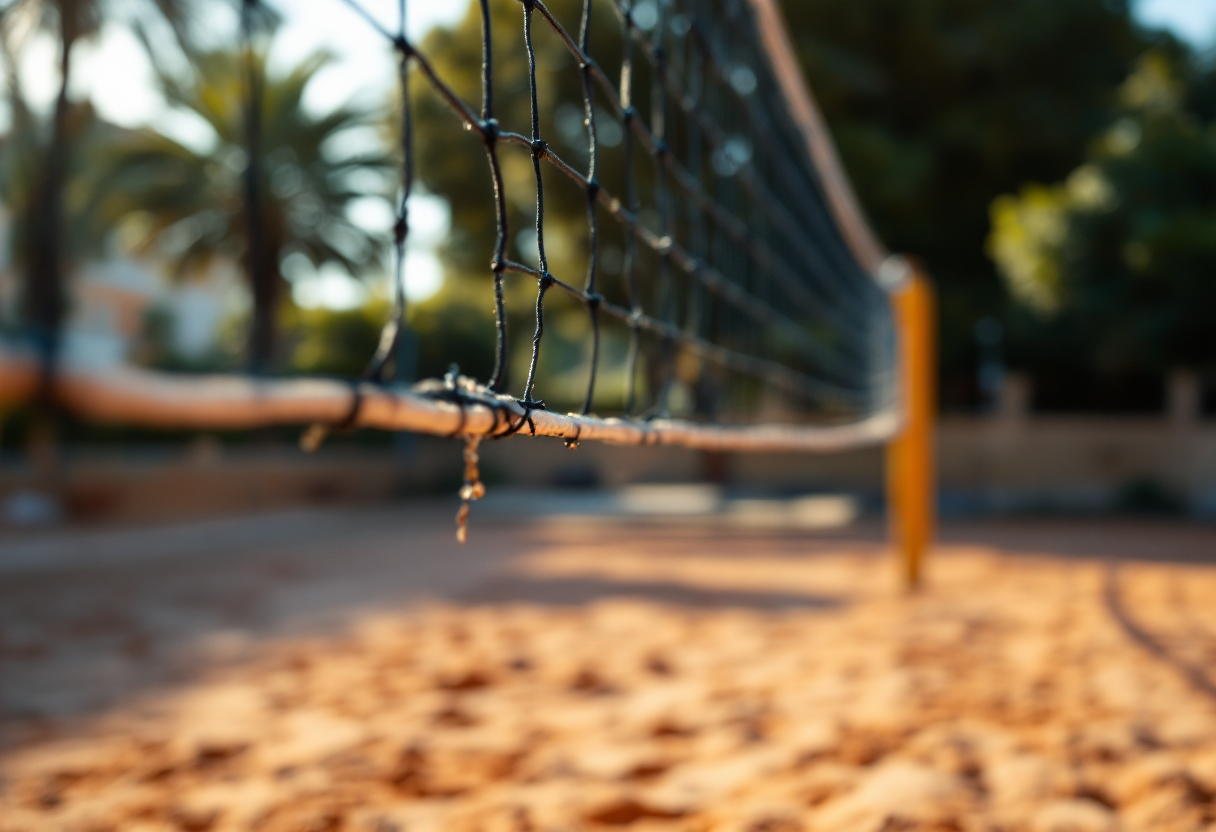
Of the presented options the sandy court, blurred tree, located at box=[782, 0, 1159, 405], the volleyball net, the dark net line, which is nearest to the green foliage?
the volleyball net

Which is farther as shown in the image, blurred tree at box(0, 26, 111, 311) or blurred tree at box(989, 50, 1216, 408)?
blurred tree at box(989, 50, 1216, 408)

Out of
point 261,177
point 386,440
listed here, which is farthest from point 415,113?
point 386,440

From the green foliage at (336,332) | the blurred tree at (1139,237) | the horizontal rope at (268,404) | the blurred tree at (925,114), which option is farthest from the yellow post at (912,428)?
the green foliage at (336,332)

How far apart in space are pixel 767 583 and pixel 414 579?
7.58 feet

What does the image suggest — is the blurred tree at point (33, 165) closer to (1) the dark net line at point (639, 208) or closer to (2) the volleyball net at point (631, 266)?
(2) the volleyball net at point (631, 266)

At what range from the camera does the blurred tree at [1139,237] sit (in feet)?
34.1

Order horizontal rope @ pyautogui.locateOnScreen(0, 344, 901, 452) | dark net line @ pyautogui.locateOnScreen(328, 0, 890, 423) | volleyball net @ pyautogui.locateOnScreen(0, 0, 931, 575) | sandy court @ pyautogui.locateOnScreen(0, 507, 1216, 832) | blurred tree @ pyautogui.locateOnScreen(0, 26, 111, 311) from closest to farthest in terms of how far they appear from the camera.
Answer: horizontal rope @ pyautogui.locateOnScreen(0, 344, 901, 452) < volleyball net @ pyautogui.locateOnScreen(0, 0, 931, 575) < dark net line @ pyautogui.locateOnScreen(328, 0, 890, 423) < sandy court @ pyautogui.locateOnScreen(0, 507, 1216, 832) < blurred tree @ pyautogui.locateOnScreen(0, 26, 111, 311)

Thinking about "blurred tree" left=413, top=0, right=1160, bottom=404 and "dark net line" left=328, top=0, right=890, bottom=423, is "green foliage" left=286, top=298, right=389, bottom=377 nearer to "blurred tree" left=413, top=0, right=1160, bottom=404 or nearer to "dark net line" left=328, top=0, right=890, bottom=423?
"blurred tree" left=413, top=0, right=1160, bottom=404

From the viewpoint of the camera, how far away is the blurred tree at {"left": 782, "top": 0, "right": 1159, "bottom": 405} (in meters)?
12.8

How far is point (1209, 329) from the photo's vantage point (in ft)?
35.1

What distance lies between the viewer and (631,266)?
86.0 inches

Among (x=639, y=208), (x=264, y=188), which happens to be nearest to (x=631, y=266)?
(x=639, y=208)

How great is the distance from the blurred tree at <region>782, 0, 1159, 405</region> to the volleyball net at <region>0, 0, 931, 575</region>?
1925 millimetres

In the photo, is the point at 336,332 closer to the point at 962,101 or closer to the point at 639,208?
the point at 962,101
